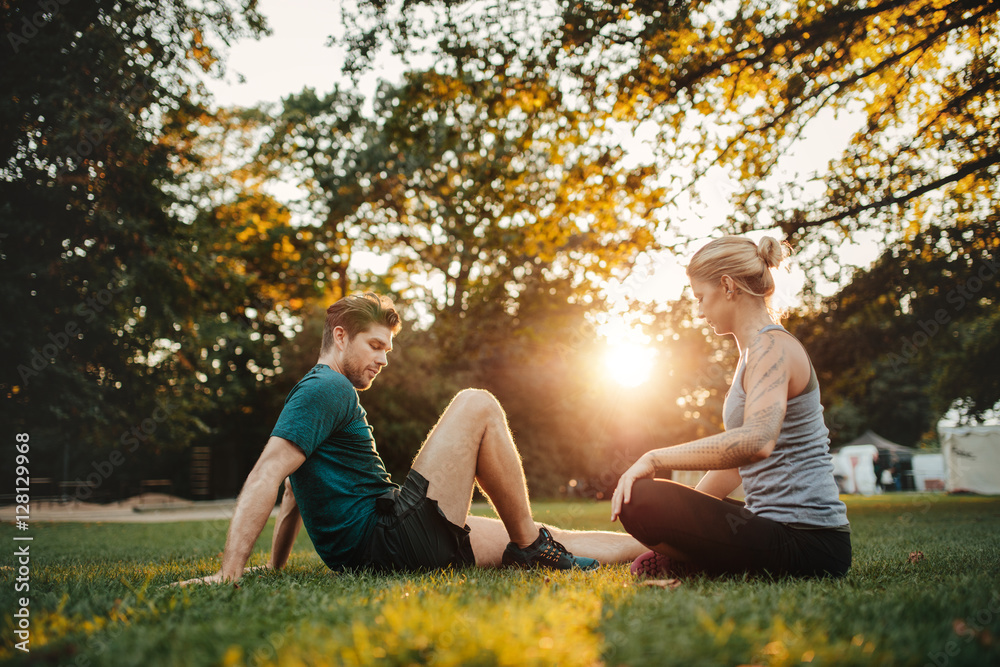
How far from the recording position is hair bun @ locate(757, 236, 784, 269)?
9.64 ft

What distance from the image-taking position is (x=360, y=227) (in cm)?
2511

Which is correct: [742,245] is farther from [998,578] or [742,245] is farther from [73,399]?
[73,399]

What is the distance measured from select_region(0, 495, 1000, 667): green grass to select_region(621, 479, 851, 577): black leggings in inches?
4.3

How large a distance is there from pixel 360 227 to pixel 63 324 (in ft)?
41.7

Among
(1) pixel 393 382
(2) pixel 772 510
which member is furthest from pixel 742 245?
(1) pixel 393 382

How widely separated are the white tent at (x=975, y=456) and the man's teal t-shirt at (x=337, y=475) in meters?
29.4

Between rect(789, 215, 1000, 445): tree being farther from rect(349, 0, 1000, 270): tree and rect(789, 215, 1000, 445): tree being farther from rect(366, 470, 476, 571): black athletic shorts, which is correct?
rect(366, 470, 476, 571): black athletic shorts

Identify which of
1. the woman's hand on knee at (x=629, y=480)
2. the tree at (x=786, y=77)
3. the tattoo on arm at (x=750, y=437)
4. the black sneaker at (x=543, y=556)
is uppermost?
the tree at (x=786, y=77)

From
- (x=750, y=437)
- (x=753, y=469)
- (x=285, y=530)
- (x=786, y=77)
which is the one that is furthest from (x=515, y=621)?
(x=786, y=77)

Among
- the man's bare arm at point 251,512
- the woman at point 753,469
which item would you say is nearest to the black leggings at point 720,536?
the woman at point 753,469

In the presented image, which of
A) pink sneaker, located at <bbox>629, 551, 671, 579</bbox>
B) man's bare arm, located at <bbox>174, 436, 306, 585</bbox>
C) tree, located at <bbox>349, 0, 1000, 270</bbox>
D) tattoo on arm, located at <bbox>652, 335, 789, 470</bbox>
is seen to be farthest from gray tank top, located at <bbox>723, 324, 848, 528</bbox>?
tree, located at <bbox>349, 0, 1000, 270</bbox>

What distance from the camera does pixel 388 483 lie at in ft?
11.7

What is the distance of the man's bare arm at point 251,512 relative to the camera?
9.27ft

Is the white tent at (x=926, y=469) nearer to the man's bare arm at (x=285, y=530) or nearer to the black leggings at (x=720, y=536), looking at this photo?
the black leggings at (x=720, y=536)
